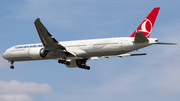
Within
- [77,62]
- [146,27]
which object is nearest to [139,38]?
[146,27]

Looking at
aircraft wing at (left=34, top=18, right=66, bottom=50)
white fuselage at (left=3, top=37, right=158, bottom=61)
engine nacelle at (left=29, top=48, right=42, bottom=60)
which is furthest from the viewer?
engine nacelle at (left=29, top=48, right=42, bottom=60)

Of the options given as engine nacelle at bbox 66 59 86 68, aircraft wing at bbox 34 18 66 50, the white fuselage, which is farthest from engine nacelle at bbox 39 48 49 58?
engine nacelle at bbox 66 59 86 68

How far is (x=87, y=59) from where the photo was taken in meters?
44.3

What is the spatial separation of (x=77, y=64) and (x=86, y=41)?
595 cm

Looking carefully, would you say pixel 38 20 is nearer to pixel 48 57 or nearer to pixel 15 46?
pixel 48 57

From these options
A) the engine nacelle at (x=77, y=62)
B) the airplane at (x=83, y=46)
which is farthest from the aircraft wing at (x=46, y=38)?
the engine nacelle at (x=77, y=62)

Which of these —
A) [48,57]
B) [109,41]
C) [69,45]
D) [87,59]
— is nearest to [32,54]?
[48,57]

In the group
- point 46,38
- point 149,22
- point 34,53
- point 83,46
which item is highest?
point 149,22

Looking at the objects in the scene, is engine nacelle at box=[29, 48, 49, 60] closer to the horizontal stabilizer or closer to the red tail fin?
the horizontal stabilizer

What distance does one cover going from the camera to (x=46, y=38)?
3747 centimetres

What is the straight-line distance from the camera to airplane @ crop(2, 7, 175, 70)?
1459 inches

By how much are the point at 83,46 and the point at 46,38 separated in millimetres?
5002

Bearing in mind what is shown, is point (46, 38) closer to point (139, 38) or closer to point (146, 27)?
point (139, 38)

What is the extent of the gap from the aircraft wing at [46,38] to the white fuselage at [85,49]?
3.60ft
